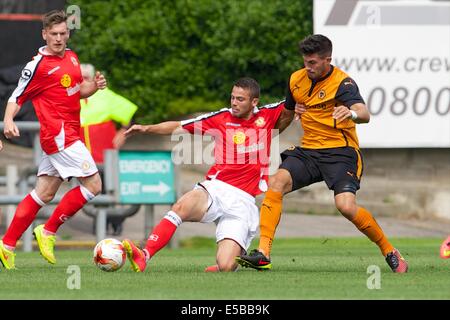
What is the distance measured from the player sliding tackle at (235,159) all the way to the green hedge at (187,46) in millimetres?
8869

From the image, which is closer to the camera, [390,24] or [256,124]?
[256,124]

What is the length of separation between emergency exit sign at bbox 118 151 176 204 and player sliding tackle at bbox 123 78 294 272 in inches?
197

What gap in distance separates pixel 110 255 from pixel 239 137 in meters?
1.41

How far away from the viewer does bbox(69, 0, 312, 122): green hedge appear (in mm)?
20125

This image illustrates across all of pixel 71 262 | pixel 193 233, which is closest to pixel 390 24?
pixel 193 233

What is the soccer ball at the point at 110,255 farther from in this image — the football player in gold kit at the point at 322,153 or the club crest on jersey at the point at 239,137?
the club crest on jersey at the point at 239,137

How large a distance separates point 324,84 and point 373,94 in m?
9.80

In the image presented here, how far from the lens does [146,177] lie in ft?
53.7

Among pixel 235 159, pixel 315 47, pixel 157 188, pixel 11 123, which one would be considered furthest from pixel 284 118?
pixel 157 188

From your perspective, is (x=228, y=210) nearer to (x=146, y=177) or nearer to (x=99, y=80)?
(x=99, y=80)
